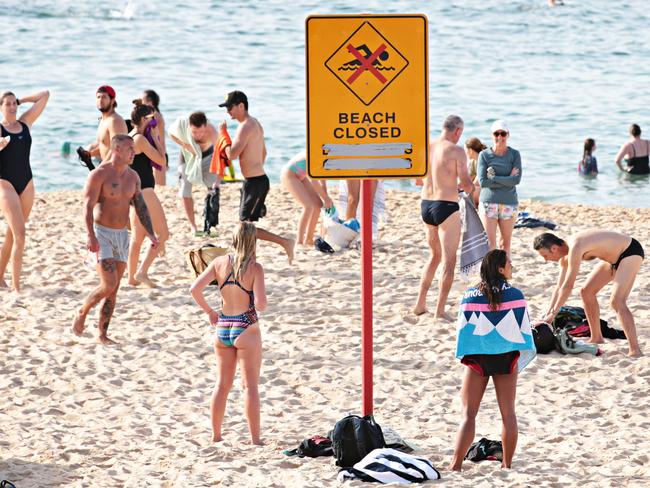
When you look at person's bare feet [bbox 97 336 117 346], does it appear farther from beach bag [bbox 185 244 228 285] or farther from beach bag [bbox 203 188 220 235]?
beach bag [bbox 203 188 220 235]

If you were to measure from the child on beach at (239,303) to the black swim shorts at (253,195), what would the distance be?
4.38m

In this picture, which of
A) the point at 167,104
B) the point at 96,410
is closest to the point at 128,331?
the point at 96,410

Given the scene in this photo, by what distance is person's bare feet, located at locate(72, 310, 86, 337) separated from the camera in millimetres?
9172

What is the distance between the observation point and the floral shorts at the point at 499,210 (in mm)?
10547

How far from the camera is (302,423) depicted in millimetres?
7453

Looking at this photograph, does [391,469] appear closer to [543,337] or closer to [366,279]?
[366,279]

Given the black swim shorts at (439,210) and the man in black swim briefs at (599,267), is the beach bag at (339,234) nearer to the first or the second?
the black swim shorts at (439,210)

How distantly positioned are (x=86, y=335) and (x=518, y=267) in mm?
4245

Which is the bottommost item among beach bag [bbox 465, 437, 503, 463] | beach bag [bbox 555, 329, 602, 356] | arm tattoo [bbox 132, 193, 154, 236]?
beach bag [bbox 465, 437, 503, 463]

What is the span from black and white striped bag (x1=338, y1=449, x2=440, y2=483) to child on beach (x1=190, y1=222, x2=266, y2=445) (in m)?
0.95

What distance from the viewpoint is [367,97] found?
6.11 metres

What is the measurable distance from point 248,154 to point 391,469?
5.48 metres

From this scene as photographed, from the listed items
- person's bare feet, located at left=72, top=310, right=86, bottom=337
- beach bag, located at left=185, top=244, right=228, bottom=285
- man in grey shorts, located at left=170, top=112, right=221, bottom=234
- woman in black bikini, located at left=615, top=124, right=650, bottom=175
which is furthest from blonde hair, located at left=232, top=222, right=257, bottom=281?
woman in black bikini, located at left=615, top=124, right=650, bottom=175

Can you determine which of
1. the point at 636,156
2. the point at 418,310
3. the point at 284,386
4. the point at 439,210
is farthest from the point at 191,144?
the point at 636,156
